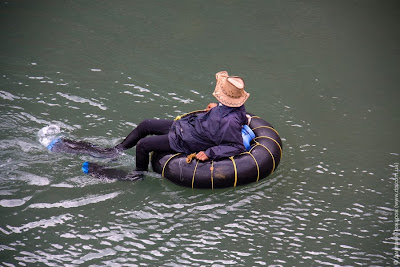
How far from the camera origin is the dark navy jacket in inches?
299

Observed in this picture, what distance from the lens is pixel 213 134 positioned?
765 centimetres

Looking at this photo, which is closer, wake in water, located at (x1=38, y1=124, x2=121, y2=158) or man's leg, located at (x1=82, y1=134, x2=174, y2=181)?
man's leg, located at (x1=82, y1=134, x2=174, y2=181)

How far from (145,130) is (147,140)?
40 cm

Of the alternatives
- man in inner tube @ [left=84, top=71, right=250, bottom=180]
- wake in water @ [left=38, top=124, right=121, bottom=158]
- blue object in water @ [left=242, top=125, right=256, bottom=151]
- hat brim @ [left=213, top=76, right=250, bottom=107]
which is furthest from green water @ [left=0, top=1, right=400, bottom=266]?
hat brim @ [left=213, top=76, right=250, bottom=107]

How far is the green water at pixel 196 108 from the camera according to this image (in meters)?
6.78

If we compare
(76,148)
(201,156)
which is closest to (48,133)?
(76,148)

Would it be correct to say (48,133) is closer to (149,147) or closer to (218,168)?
(149,147)

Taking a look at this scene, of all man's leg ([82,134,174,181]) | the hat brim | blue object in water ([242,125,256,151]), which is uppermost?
the hat brim

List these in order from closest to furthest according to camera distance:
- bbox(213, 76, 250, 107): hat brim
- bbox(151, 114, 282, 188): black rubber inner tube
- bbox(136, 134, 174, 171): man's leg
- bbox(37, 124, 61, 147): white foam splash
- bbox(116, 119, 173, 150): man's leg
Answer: bbox(151, 114, 282, 188): black rubber inner tube, bbox(213, 76, 250, 107): hat brim, bbox(136, 134, 174, 171): man's leg, bbox(116, 119, 173, 150): man's leg, bbox(37, 124, 61, 147): white foam splash

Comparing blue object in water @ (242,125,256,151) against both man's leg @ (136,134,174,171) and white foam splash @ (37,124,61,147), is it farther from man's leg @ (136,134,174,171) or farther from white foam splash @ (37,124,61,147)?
white foam splash @ (37,124,61,147)

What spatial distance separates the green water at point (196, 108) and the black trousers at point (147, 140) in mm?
316

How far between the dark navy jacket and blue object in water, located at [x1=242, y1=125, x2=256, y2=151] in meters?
0.32

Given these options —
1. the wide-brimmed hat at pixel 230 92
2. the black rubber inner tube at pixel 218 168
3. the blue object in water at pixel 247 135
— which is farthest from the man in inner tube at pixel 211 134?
the blue object in water at pixel 247 135

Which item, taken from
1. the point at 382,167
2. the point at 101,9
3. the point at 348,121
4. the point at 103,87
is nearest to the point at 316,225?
the point at 382,167
